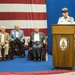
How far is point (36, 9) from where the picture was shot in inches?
323

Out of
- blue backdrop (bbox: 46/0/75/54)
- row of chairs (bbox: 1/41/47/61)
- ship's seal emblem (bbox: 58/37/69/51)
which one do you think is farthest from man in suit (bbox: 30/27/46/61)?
ship's seal emblem (bbox: 58/37/69/51)

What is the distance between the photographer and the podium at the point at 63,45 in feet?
16.9

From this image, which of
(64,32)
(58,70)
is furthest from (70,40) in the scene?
(58,70)

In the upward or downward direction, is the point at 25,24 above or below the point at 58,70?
above

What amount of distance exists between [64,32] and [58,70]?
839mm

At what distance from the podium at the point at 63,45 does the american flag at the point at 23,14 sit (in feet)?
9.77

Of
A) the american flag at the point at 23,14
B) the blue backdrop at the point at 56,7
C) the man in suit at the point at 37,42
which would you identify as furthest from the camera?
the american flag at the point at 23,14

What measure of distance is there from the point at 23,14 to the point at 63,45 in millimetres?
3386

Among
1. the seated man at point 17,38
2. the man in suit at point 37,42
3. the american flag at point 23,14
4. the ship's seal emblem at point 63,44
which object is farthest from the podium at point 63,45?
the american flag at point 23,14

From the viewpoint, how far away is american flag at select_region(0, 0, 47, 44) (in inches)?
322

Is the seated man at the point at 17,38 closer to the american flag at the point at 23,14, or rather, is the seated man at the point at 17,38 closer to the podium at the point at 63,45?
the american flag at the point at 23,14

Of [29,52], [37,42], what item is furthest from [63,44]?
[29,52]

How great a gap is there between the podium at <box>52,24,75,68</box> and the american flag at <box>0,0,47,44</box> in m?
2.98

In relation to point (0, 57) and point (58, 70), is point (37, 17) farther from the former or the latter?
point (58, 70)
